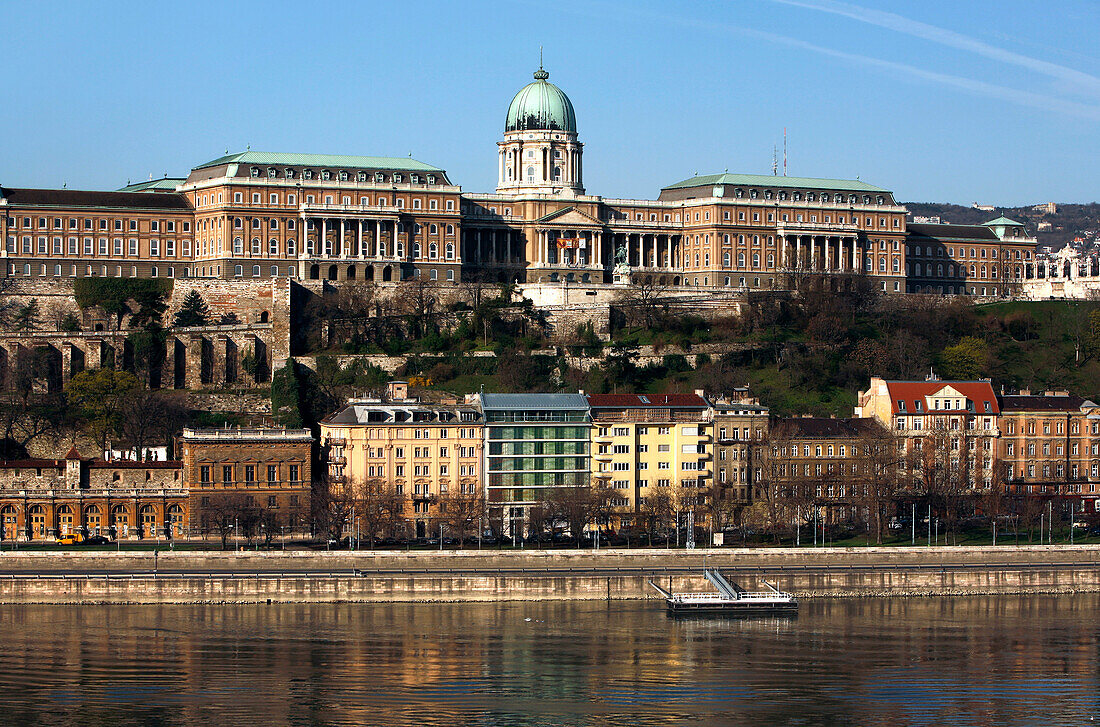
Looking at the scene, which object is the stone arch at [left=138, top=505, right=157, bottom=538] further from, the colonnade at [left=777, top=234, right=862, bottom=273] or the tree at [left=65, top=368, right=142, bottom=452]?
the colonnade at [left=777, top=234, right=862, bottom=273]

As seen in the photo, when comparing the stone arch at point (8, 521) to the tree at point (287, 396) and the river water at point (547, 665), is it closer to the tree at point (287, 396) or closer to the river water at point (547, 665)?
the river water at point (547, 665)

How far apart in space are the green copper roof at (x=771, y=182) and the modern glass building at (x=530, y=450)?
182 feet

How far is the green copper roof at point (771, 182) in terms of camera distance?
164875 mm

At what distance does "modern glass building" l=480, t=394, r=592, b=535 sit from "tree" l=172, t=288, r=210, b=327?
29.4m

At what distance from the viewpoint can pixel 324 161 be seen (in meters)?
151

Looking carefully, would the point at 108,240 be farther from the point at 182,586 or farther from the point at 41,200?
the point at 182,586

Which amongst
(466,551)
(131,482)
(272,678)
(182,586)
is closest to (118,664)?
(272,678)

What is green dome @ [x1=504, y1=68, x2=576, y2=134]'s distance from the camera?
6457 inches

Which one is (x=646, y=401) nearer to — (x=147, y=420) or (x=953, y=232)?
(x=147, y=420)

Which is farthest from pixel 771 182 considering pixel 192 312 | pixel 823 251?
pixel 192 312

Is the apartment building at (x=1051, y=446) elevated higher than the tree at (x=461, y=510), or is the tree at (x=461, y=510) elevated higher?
the apartment building at (x=1051, y=446)

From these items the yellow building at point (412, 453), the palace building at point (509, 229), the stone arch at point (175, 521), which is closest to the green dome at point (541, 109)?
the palace building at point (509, 229)

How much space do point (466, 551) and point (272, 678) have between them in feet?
75.5

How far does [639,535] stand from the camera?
346ft
